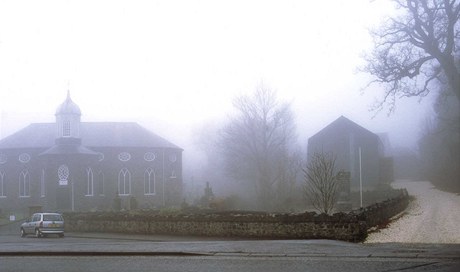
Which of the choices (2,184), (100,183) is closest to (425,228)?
(100,183)

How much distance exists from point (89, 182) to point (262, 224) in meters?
52.6

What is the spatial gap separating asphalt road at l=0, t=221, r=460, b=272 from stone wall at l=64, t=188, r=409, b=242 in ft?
5.60

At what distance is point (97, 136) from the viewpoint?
269 feet

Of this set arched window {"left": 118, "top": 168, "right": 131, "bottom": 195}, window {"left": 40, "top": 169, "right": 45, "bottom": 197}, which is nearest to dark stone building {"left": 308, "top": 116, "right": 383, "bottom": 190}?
arched window {"left": 118, "top": 168, "right": 131, "bottom": 195}

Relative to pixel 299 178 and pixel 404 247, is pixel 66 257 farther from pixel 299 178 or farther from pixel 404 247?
pixel 299 178

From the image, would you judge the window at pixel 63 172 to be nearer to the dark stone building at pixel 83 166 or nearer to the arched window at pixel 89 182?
the dark stone building at pixel 83 166

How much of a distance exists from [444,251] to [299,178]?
4014cm

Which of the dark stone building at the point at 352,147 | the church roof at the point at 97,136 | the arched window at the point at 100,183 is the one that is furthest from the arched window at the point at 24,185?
the dark stone building at the point at 352,147

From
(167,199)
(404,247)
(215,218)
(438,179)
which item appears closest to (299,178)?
(438,179)

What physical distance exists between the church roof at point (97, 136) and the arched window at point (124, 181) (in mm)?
3916

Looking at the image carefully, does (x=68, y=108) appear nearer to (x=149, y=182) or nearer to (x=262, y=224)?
(x=149, y=182)

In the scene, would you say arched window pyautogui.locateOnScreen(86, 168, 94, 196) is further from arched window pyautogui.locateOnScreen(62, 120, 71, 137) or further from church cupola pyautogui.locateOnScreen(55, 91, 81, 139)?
arched window pyautogui.locateOnScreen(62, 120, 71, 137)

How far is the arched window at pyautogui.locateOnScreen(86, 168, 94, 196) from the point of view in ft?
243

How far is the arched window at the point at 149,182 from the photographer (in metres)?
79.7
